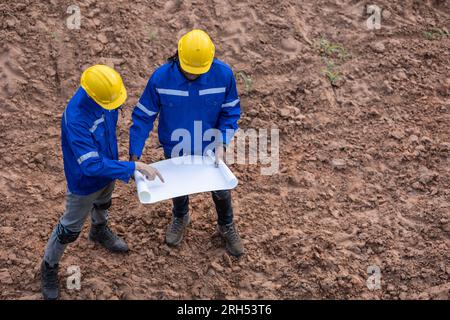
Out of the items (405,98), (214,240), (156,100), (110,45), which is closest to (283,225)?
(214,240)

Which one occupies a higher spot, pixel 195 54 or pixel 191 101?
pixel 195 54

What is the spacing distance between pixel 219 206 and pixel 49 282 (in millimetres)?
1344

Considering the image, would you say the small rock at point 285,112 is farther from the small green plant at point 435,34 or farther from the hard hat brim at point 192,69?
the hard hat brim at point 192,69

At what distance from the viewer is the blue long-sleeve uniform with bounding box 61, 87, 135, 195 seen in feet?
11.6

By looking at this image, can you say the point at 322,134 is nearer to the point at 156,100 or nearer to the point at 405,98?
the point at 405,98

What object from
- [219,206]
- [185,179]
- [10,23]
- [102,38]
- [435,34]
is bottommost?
[219,206]

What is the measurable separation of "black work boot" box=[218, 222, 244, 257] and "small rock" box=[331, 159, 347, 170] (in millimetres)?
1284

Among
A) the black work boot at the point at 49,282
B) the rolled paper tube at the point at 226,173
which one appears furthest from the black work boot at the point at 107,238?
the rolled paper tube at the point at 226,173

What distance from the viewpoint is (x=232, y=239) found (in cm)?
458

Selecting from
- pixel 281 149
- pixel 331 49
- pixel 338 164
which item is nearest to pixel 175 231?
pixel 281 149

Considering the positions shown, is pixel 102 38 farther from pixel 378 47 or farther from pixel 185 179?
pixel 378 47

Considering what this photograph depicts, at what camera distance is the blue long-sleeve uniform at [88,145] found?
139 inches

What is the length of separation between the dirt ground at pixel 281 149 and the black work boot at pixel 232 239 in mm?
81

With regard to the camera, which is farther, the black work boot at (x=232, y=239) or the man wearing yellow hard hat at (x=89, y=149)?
the black work boot at (x=232, y=239)
